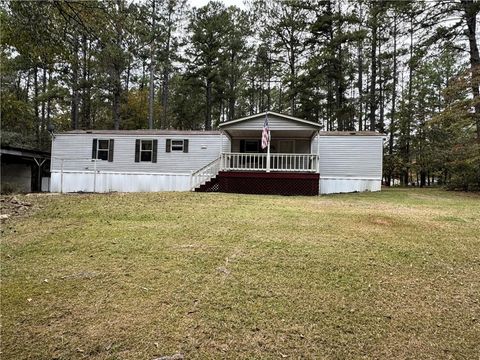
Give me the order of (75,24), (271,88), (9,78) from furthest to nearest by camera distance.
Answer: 1. (271,88)
2. (9,78)
3. (75,24)

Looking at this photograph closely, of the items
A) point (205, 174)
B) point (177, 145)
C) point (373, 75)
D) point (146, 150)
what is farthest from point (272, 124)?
point (373, 75)

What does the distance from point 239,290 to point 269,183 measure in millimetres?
9810

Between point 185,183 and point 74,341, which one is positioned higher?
point 185,183

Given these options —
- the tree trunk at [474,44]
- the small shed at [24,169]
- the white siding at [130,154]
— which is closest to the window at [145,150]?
the white siding at [130,154]

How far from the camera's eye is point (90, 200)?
28.8 ft

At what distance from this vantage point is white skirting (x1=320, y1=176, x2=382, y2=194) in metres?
15.0

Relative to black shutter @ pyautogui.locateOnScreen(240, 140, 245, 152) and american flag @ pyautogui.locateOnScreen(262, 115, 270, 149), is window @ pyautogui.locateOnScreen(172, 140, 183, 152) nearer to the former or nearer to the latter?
black shutter @ pyautogui.locateOnScreen(240, 140, 245, 152)

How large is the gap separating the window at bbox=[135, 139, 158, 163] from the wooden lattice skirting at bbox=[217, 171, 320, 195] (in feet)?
15.9

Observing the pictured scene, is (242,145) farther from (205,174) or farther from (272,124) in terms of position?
(205,174)

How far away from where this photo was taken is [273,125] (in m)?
13.7

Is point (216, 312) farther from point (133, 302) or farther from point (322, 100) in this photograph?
point (322, 100)

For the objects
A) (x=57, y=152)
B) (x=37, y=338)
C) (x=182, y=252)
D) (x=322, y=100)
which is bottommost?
(x=37, y=338)

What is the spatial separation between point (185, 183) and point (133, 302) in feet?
43.1

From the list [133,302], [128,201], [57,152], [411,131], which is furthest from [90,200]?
[411,131]
